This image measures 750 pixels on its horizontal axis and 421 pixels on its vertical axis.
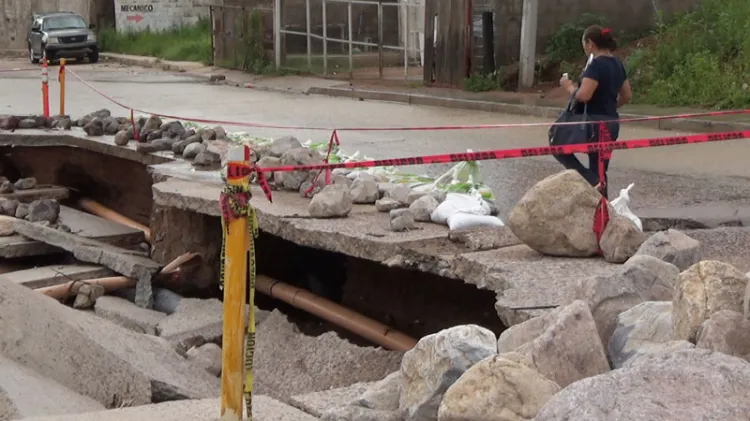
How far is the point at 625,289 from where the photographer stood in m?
4.47

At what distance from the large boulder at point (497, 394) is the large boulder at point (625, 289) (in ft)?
2.42

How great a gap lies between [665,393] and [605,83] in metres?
5.62

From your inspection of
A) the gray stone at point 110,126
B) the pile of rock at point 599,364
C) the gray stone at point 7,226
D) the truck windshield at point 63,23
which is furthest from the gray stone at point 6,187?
the truck windshield at point 63,23

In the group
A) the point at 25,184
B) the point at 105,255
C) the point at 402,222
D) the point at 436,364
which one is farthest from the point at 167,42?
the point at 436,364

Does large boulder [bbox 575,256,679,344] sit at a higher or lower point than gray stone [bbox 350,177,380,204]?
higher

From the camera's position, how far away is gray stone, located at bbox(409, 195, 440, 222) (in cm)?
738

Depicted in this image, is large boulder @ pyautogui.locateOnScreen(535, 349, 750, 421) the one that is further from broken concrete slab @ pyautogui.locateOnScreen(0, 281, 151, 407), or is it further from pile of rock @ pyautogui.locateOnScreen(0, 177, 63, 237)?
pile of rock @ pyautogui.locateOnScreen(0, 177, 63, 237)

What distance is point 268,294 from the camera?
9.00 m

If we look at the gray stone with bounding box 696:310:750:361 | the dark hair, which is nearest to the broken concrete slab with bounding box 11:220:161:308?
the dark hair

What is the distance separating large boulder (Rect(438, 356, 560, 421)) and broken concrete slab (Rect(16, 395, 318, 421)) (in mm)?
1209

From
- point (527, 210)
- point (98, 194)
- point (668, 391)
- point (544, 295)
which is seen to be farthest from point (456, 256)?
point (98, 194)

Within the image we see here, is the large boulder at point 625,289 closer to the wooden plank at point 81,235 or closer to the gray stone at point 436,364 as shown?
the gray stone at point 436,364

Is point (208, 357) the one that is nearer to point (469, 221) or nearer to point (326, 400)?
point (469, 221)

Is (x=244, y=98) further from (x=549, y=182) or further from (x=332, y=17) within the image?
(x=549, y=182)
